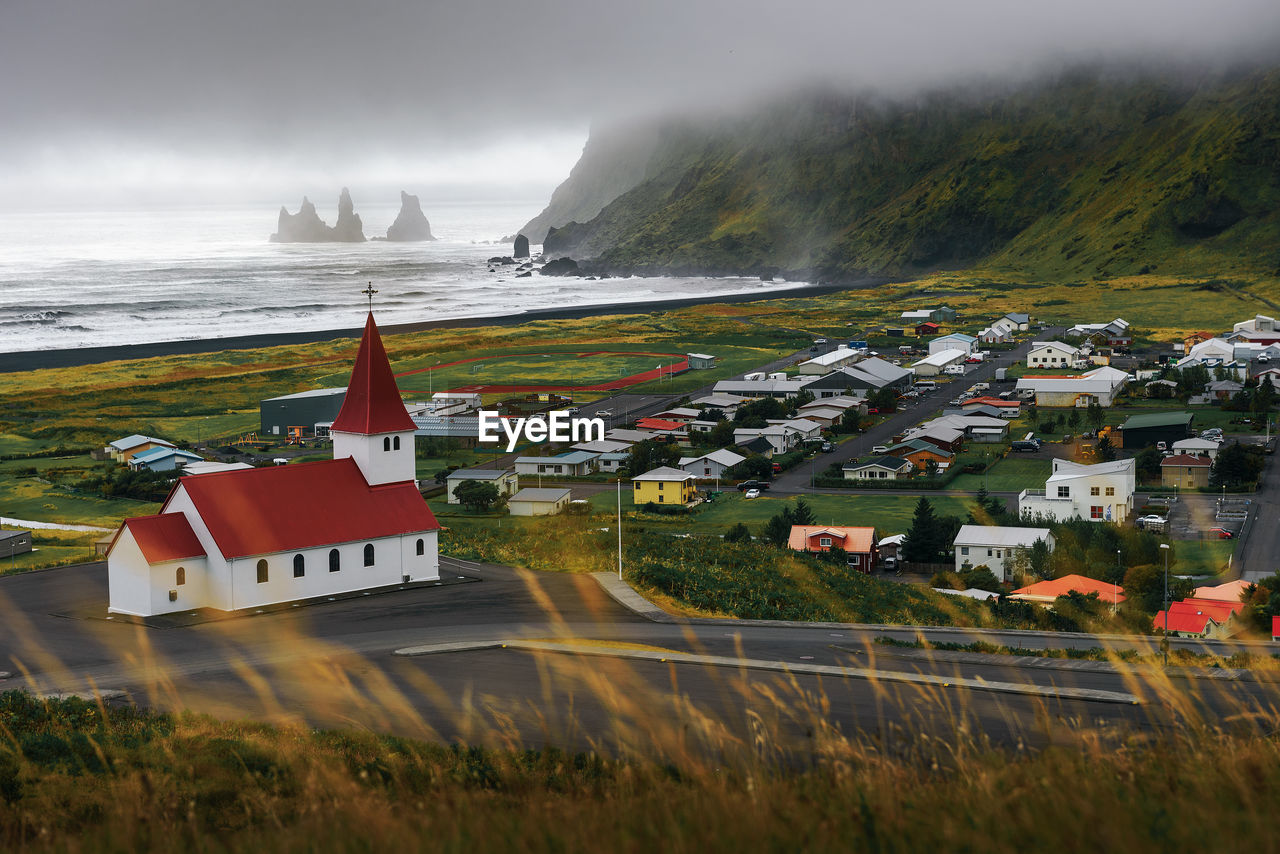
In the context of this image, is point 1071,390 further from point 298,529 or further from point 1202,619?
point 298,529

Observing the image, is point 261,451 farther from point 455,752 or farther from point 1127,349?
point 1127,349

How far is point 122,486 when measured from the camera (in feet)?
179

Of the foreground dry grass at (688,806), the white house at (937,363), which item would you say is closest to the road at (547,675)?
the foreground dry grass at (688,806)

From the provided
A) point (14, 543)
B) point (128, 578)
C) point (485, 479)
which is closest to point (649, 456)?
point (485, 479)

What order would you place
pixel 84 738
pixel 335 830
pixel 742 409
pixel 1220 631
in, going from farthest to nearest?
pixel 742 409, pixel 1220 631, pixel 84 738, pixel 335 830

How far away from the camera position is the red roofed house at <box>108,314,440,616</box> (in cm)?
2584

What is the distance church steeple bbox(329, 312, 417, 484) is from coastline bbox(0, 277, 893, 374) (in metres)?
83.7

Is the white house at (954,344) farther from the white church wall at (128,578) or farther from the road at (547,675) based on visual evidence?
the white church wall at (128,578)

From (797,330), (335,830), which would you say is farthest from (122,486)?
(797,330)

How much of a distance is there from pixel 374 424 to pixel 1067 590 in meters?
18.8

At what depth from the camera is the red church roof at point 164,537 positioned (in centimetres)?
2558

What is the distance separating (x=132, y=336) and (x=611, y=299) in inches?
2883

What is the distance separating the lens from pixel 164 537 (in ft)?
85.5

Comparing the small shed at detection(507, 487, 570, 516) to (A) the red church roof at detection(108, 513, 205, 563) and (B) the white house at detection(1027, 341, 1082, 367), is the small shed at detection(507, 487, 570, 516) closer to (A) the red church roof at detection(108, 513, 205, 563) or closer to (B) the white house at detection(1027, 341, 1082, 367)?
(A) the red church roof at detection(108, 513, 205, 563)
